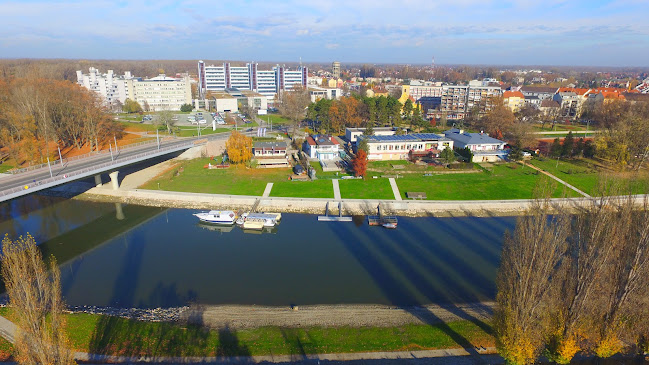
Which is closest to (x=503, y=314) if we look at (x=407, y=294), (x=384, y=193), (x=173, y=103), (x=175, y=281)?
(x=407, y=294)

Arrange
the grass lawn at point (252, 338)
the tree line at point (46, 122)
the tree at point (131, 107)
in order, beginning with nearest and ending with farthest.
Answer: the grass lawn at point (252, 338)
the tree line at point (46, 122)
the tree at point (131, 107)

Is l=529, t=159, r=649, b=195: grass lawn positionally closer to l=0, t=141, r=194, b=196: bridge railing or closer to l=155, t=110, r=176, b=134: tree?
l=0, t=141, r=194, b=196: bridge railing

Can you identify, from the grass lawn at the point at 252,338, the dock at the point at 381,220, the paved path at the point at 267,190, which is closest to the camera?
the grass lawn at the point at 252,338

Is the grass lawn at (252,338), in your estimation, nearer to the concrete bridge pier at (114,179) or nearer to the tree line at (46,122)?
the concrete bridge pier at (114,179)

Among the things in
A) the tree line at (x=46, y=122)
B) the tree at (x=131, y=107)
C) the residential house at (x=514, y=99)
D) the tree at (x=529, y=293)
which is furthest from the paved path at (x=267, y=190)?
the residential house at (x=514, y=99)

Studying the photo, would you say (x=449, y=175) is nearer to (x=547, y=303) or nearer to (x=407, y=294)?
(x=407, y=294)

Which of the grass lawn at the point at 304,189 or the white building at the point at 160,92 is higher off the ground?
the white building at the point at 160,92

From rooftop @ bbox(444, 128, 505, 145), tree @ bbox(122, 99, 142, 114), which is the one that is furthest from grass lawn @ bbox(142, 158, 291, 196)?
tree @ bbox(122, 99, 142, 114)
